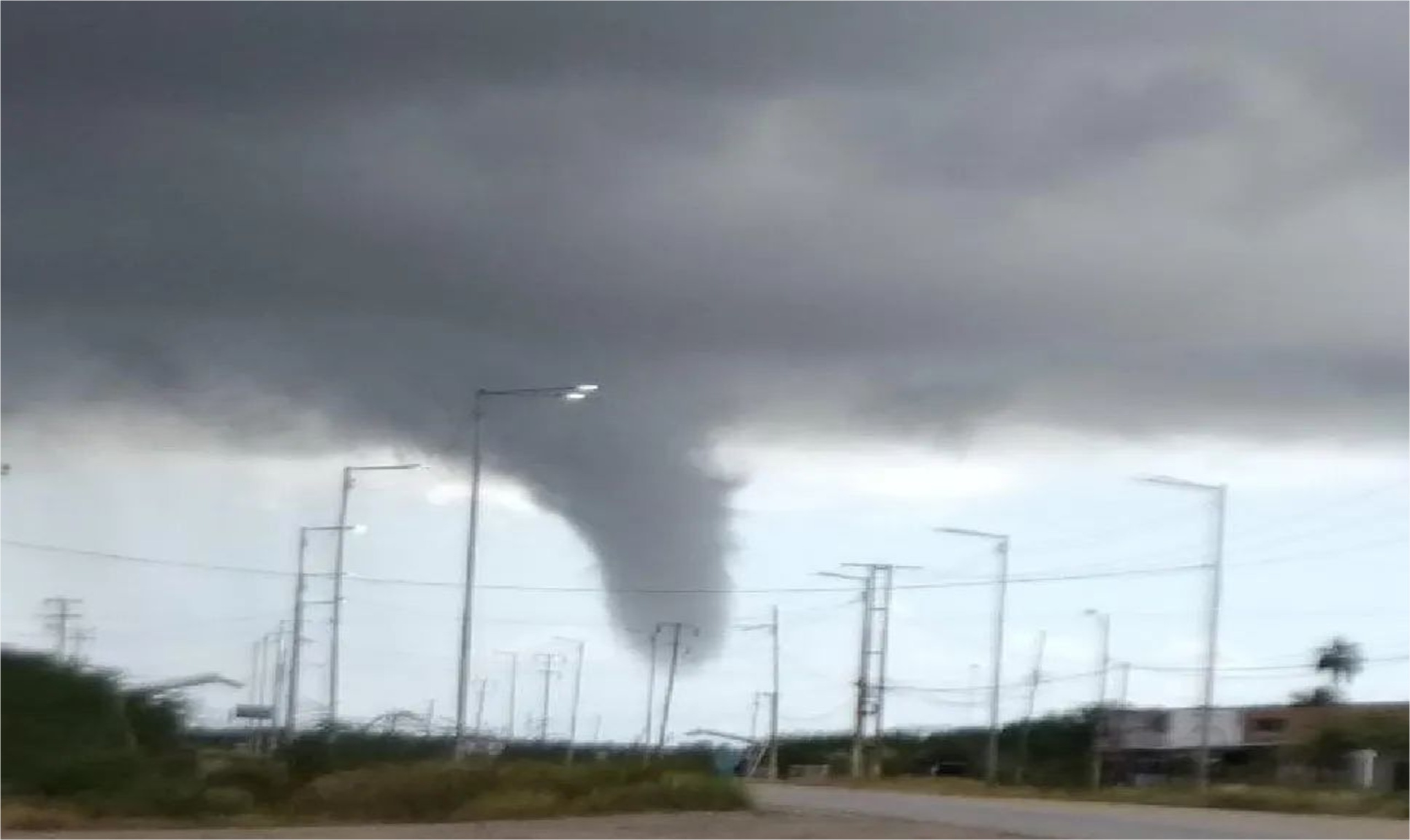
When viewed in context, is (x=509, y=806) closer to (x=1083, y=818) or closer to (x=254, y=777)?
(x=254, y=777)

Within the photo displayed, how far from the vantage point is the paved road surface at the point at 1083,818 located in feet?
138

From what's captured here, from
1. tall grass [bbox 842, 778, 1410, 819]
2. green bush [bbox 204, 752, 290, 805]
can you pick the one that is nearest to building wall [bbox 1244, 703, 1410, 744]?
tall grass [bbox 842, 778, 1410, 819]

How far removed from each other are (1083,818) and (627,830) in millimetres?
16243

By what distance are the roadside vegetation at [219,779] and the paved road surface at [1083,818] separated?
476 centimetres

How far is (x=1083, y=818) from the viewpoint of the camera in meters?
50.1

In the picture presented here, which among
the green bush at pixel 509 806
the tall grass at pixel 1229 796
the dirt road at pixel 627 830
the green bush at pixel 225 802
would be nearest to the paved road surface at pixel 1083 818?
the tall grass at pixel 1229 796

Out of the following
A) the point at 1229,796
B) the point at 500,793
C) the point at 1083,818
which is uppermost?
the point at 500,793

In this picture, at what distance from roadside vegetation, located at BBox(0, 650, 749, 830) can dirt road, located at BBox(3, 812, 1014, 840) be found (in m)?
1.76

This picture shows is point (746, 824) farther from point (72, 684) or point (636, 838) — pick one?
point (72, 684)

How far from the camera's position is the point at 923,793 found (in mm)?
74000

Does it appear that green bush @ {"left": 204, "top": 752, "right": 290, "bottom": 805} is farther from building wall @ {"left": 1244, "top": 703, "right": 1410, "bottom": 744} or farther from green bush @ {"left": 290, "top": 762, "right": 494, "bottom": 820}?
building wall @ {"left": 1244, "top": 703, "right": 1410, "bottom": 744}

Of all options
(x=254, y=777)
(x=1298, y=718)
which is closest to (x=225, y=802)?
(x=254, y=777)

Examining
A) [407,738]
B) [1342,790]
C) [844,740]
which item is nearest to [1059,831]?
[407,738]

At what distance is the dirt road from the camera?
34.2 meters
